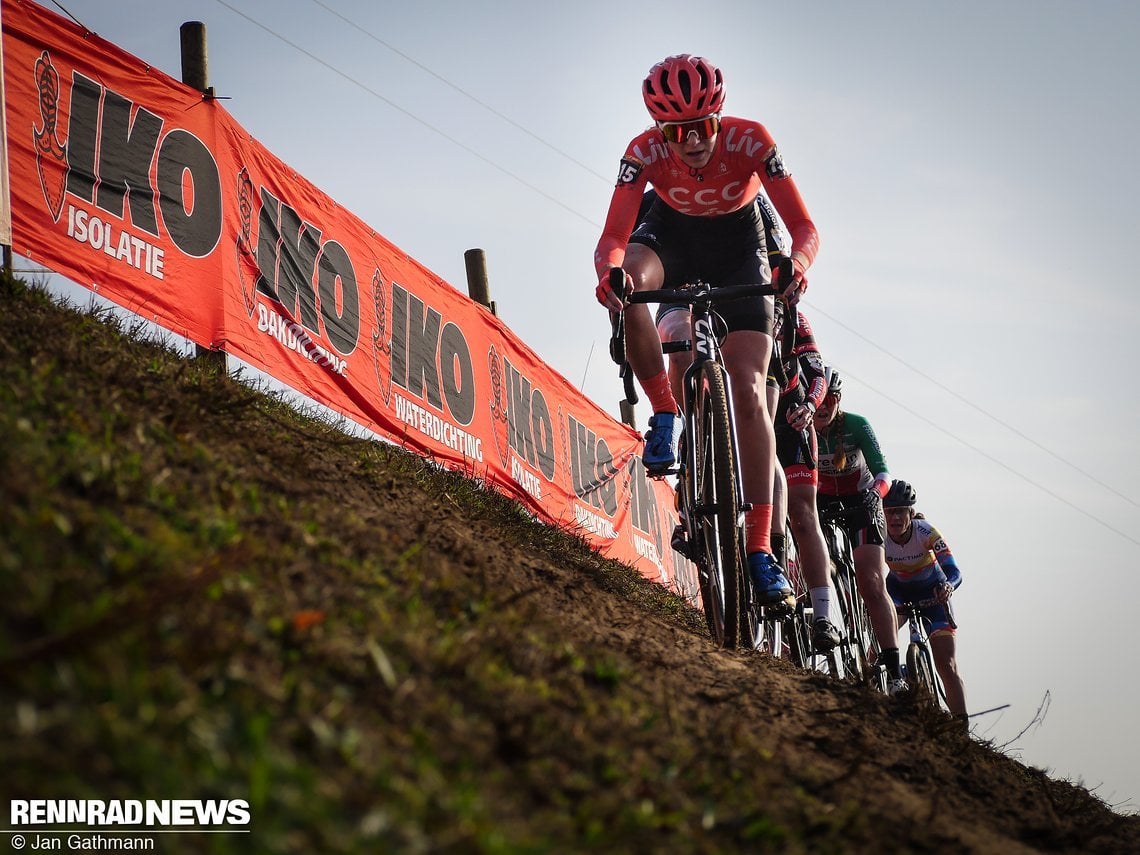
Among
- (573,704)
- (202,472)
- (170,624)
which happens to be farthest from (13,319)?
(573,704)

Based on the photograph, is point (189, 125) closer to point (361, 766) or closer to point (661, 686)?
point (661, 686)

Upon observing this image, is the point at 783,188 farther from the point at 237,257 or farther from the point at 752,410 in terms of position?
the point at 237,257

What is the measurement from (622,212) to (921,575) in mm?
5817

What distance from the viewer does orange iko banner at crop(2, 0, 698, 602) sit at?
6.16m

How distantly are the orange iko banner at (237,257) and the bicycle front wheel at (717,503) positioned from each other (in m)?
2.16

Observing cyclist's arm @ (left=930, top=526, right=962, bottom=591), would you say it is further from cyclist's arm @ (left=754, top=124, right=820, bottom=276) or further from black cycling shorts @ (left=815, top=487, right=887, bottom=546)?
cyclist's arm @ (left=754, top=124, right=820, bottom=276)

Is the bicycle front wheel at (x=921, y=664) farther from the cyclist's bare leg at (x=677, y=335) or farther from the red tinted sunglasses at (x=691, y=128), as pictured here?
the red tinted sunglasses at (x=691, y=128)

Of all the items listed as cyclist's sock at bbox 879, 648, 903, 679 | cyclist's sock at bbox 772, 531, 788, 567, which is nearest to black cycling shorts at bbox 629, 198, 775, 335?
cyclist's sock at bbox 772, 531, 788, 567

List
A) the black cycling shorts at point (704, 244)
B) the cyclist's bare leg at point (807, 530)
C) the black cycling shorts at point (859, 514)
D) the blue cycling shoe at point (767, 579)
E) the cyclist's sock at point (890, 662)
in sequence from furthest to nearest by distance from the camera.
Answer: the black cycling shorts at point (859, 514)
the cyclist's sock at point (890, 662)
the cyclist's bare leg at point (807, 530)
the black cycling shorts at point (704, 244)
the blue cycling shoe at point (767, 579)

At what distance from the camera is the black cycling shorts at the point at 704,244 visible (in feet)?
19.8

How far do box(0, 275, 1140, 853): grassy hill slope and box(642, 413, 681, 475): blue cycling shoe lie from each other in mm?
1161

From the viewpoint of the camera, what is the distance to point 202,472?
131 inches

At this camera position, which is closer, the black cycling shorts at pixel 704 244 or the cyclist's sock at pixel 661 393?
the cyclist's sock at pixel 661 393

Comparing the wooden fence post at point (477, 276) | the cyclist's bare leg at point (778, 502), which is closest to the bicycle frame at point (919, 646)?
the cyclist's bare leg at point (778, 502)
